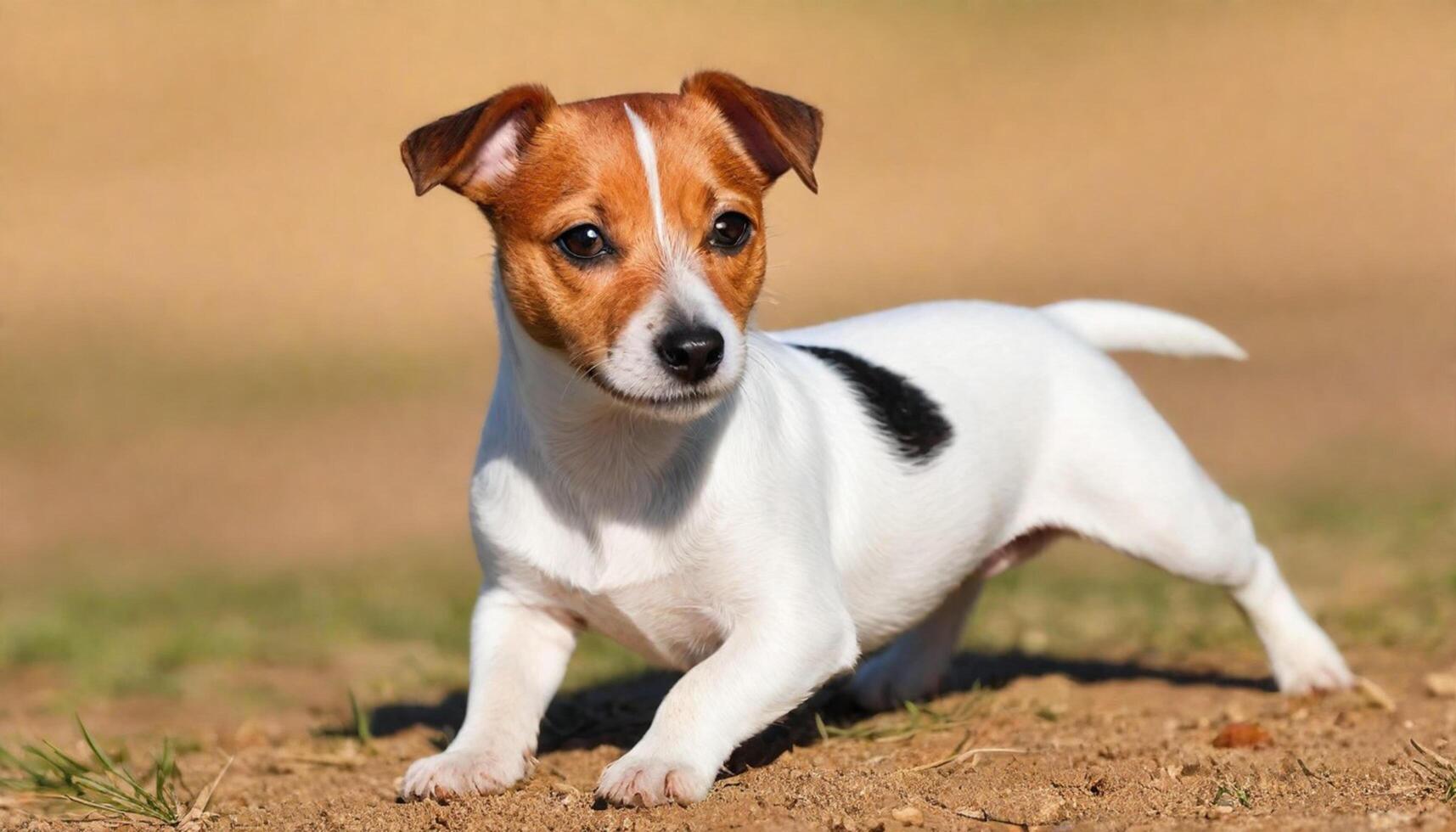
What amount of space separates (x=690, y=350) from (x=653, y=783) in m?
1.12

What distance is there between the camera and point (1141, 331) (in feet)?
22.8

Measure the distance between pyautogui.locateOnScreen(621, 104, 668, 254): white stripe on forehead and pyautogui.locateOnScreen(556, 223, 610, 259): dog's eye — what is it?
0.51 feet

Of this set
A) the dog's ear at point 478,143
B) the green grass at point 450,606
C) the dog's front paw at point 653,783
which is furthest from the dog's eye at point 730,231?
the green grass at point 450,606

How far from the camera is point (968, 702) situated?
631cm

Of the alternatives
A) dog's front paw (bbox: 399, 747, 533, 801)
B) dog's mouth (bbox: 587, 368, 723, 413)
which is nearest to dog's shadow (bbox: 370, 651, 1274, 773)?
dog's front paw (bbox: 399, 747, 533, 801)

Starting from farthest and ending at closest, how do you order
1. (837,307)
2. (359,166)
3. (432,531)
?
(359,166), (837,307), (432,531)

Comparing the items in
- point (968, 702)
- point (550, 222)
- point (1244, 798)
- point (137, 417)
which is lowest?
point (137, 417)

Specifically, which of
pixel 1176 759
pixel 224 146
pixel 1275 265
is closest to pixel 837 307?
pixel 1275 265

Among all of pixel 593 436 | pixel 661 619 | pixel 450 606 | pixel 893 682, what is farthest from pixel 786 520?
pixel 450 606

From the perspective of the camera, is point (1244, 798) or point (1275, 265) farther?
point (1275, 265)

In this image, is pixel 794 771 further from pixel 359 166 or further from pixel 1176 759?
pixel 359 166

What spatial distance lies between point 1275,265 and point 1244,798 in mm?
17118

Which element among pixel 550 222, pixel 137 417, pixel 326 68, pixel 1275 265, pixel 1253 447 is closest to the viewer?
pixel 550 222

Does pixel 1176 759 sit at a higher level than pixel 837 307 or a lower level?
higher
